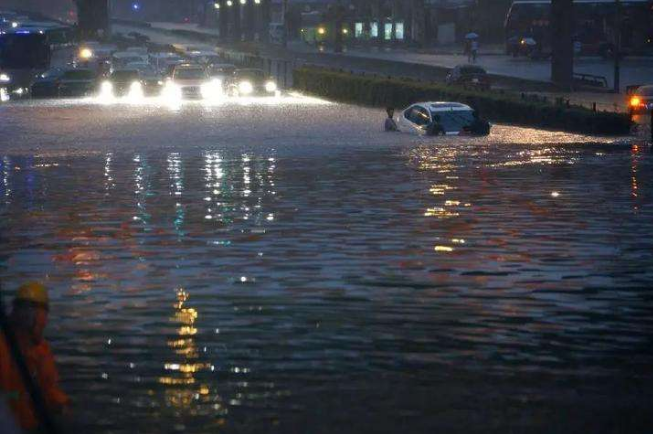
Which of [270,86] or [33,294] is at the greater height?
[270,86]

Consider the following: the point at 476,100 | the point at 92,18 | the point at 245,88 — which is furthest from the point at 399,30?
the point at 476,100

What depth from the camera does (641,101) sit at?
42.8m

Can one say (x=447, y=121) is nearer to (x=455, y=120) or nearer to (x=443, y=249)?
(x=455, y=120)

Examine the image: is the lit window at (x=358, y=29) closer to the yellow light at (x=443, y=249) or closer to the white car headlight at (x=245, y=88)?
the white car headlight at (x=245, y=88)

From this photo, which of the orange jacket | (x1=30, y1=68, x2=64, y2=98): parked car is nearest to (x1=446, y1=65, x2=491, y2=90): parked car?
(x1=30, y1=68, x2=64, y2=98): parked car

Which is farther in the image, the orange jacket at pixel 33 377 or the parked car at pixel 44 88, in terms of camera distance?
the parked car at pixel 44 88

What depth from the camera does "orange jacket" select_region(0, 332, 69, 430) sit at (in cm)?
796

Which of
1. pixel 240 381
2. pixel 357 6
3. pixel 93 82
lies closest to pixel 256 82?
pixel 93 82

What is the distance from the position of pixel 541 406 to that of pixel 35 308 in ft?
11.2

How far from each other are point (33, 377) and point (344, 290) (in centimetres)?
634

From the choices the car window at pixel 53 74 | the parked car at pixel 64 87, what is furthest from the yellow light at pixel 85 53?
the parked car at pixel 64 87

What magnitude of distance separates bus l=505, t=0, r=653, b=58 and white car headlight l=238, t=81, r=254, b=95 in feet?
94.3

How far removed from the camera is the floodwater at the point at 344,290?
32.1ft

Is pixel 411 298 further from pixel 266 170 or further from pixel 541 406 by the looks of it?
pixel 266 170
